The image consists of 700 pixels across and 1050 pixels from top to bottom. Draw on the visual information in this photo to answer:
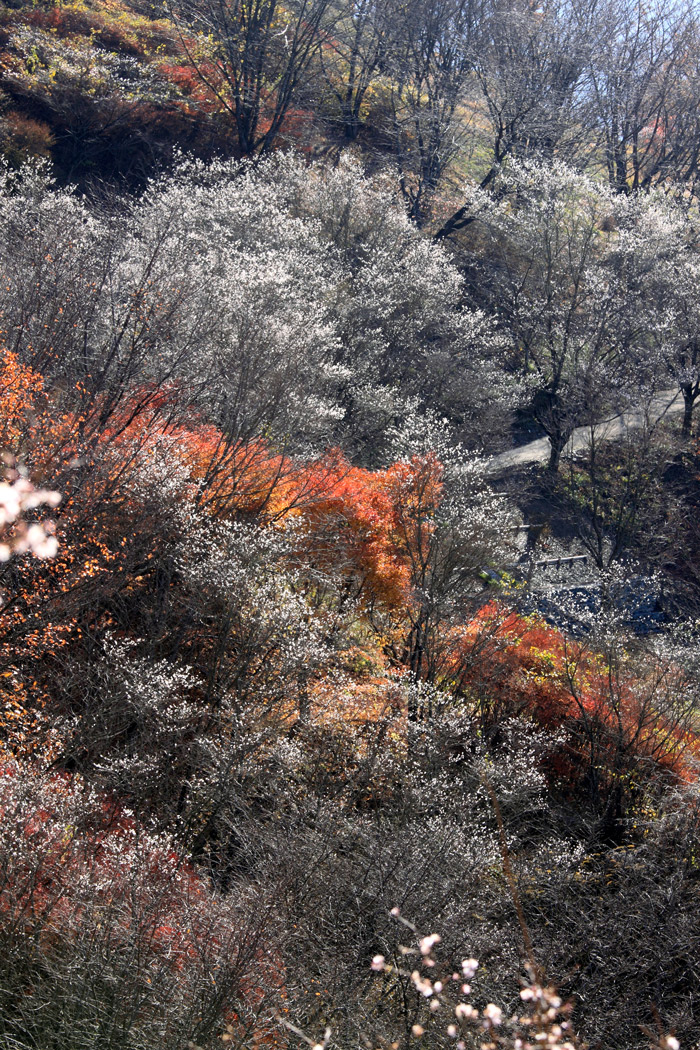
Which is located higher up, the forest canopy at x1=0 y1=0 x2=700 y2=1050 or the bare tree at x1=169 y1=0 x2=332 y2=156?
the bare tree at x1=169 y1=0 x2=332 y2=156

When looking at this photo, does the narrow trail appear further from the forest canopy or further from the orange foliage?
the orange foliage

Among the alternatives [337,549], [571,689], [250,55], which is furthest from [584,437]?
[250,55]

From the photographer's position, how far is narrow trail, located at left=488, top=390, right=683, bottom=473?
31500 mm

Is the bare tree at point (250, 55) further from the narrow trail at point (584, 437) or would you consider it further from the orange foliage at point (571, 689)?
the orange foliage at point (571, 689)

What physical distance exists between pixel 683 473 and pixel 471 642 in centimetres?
1677

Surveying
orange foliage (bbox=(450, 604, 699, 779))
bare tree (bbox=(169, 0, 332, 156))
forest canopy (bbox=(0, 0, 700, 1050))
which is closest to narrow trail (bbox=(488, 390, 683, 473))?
forest canopy (bbox=(0, 0, 700, 1050))

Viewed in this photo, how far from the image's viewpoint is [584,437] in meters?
33.3

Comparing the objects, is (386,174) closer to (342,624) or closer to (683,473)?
(683,473)

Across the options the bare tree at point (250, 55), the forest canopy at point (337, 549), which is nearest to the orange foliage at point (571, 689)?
the forest canopy at point (337, 549)

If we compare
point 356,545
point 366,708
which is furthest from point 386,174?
point 366,708

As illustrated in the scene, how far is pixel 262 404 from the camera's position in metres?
19.4

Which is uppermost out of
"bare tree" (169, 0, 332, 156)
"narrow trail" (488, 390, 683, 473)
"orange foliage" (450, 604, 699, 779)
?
"bare tree" (169, 0, 332, 156)

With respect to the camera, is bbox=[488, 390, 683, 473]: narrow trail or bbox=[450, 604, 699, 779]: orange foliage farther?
bbox=[488, 390, 683, 473]: narrow trail

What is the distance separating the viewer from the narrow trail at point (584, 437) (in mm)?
31500
